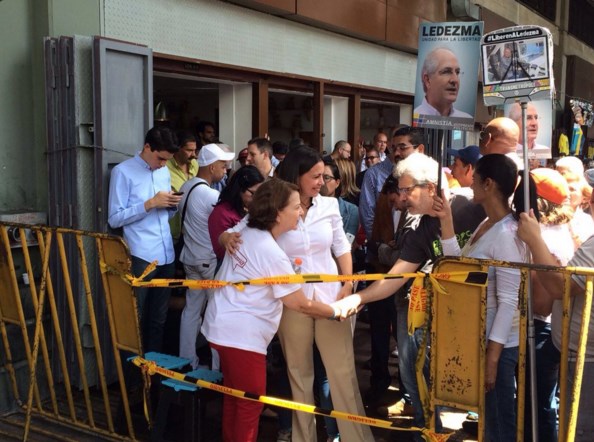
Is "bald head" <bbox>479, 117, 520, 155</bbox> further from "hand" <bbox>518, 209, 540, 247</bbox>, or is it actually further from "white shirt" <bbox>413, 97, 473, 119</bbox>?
"hand" <bbox>518, 209, 540, 247</bbox>

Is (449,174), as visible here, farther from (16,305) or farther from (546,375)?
(16,305)

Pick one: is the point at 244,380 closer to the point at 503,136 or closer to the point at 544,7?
the point at 503,136

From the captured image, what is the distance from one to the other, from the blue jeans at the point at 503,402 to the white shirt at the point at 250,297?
1.25m

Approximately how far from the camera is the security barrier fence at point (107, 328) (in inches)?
132

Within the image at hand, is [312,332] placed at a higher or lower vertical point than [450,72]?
lower

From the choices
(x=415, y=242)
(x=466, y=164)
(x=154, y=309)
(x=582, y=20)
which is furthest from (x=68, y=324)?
(x=582, y=20)

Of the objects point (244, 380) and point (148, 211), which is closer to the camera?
point (244, 380)

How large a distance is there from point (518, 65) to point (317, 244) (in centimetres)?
165

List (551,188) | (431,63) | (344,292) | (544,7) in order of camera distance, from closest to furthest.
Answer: (551,188)
(344,292)
(431,63)
(544,7)

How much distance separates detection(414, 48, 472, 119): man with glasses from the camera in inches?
203

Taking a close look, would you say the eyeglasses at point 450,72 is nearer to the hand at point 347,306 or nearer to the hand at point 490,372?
the hand at point 347,306

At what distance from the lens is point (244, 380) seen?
4051 millimetres

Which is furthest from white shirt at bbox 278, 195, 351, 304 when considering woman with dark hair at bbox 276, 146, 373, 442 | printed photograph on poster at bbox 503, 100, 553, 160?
printed photograph on poster at bbox 503, 100, 553, 160

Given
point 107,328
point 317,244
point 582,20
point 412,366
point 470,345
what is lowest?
point 107,328
